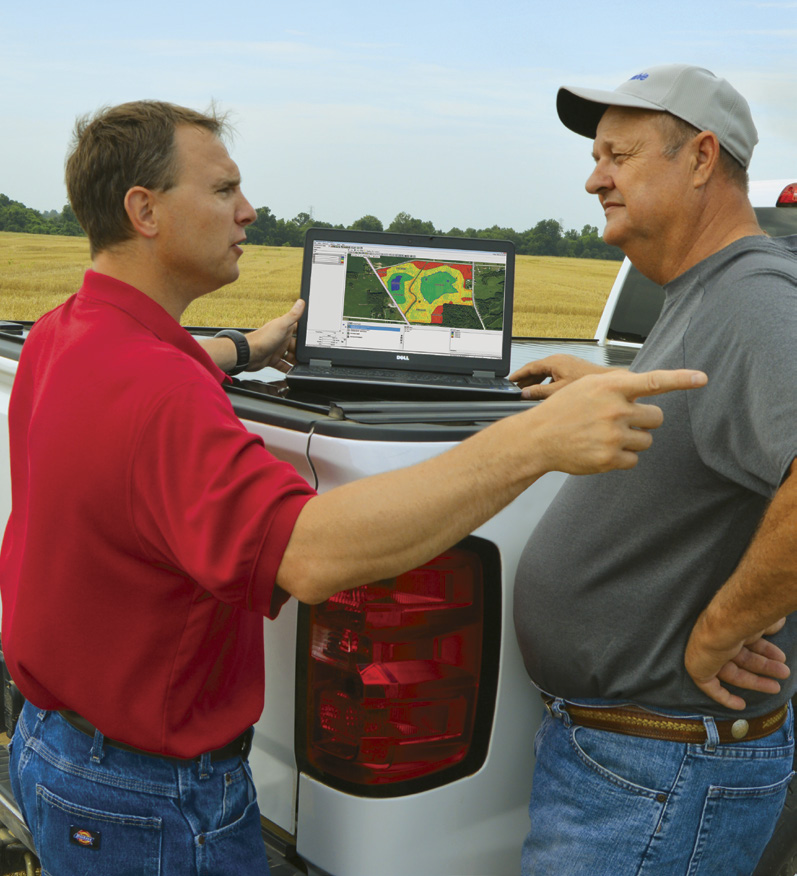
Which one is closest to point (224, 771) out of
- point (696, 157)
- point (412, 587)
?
point (412, 587)

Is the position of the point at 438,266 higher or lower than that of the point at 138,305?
higher

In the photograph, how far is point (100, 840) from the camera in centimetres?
182

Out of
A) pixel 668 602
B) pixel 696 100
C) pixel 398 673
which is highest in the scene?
pixel 696 100

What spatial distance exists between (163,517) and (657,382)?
0.80 m

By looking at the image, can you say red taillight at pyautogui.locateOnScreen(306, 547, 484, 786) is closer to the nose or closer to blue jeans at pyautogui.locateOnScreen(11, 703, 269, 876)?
Result: blue jeans at pyautogui.locateOnScreen(11, 703, 269, 876)

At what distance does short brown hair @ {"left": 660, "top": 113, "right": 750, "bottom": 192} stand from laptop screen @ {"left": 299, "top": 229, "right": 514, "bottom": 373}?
0.71m

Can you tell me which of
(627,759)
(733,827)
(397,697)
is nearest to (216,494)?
(397,697)

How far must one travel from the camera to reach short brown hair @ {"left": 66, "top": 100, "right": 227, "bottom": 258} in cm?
189

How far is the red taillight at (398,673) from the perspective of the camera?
6.03 feet

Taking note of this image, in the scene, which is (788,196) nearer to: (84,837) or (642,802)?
(642,802)

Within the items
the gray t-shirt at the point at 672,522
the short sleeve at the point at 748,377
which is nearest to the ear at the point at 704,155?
the gray t-shirt at the point at 672,522

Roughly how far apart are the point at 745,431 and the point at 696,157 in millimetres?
651

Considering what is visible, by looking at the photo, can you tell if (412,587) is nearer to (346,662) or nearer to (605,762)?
(346,662)

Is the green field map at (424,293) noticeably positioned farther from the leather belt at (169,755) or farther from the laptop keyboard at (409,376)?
the leather belt at (169,755)
